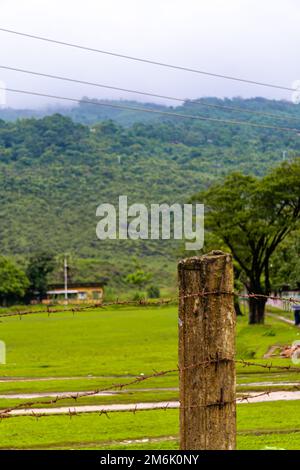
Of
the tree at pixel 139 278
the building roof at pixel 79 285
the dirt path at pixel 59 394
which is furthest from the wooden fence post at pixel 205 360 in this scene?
the tree at pixel 139 278

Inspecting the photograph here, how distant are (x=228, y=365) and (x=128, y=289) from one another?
103152 millimetres

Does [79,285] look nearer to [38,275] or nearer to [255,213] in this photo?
[38,275]

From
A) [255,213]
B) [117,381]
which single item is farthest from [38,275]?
[117,381]

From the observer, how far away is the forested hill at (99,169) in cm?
12150

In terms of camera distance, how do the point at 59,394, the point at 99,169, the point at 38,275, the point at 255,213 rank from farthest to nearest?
the point at 99,169 → the point at 38,275 → the point at 255,213 → the point at 59,394

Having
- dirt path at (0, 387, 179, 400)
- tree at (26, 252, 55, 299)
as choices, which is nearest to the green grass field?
dirt path at (0, 387, 179, 400)

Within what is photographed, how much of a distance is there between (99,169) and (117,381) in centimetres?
12409

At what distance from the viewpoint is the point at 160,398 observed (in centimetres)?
1844

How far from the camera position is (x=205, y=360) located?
4.95 m

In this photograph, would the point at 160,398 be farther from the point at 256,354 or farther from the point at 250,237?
the point at 250,237

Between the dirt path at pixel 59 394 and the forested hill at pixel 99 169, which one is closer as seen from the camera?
the dirt path at pixel 59 394

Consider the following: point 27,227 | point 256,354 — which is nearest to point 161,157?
point 27,227

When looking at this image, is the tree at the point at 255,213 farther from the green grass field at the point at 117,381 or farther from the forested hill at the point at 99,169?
the forested hill at the point at 99,169

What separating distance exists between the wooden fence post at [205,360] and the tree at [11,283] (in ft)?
266
